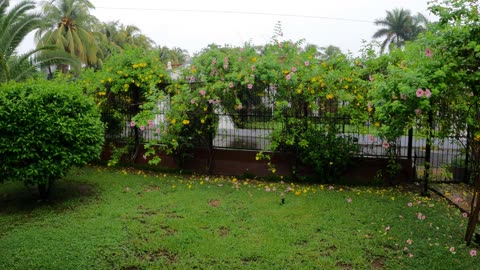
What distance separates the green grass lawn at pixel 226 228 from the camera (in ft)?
12.4

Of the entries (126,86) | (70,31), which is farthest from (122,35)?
(126,86)

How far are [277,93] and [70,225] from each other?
12.3ft

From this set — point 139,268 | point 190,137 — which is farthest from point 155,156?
point 139,268

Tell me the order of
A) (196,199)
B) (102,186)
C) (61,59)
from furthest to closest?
1. (61,59)
2. (102,186)
3. (196,199)

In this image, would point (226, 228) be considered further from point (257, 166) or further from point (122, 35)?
point (122, 35)

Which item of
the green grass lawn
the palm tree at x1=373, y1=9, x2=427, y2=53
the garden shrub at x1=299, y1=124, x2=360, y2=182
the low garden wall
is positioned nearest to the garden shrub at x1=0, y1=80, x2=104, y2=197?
the green grass lawn

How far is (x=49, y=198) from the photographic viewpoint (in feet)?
18.6

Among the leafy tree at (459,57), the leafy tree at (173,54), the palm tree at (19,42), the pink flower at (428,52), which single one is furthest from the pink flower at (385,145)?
the leafy tree at (173,54)

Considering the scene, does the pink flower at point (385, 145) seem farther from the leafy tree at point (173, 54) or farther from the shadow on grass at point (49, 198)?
the leafy tree at point (173, 54)

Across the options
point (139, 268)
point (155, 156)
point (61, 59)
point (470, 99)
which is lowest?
point (139, 268)

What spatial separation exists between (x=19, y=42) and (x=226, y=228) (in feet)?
30.2

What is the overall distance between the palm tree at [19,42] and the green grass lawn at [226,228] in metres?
5.53

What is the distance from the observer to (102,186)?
20.9 feet

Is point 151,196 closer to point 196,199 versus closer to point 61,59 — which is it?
point 196,199
